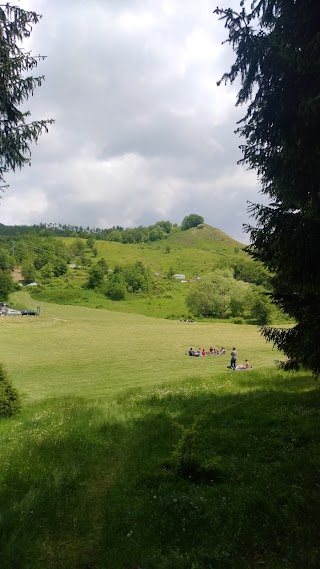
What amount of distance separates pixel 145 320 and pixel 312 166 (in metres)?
90.8

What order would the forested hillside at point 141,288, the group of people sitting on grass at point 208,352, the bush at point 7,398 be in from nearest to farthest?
1. the bush at point 7,398
2. the group of people sitting on grass at point 208,352
3. the forested hillside at point 141,288

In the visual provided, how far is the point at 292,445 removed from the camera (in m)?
9.06

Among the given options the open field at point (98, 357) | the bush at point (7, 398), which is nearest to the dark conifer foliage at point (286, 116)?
the bush at point (7, 398)

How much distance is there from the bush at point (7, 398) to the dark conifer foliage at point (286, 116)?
12.3 m

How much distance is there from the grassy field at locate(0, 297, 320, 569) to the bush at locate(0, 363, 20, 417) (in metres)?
0.60

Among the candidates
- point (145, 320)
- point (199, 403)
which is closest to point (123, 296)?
point (145, 320)

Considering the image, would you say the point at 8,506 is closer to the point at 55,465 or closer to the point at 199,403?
the point at 55,465

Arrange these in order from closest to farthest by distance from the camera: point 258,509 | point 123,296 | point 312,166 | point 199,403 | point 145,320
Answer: point 258,509
point 312,166
point 199,403
point 145,320
point 123,296

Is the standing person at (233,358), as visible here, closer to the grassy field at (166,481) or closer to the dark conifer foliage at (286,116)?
the grassy field at (166,481)

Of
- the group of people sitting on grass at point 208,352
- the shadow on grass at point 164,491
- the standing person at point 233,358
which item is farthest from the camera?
the group of people sitting on grass at point 208,352

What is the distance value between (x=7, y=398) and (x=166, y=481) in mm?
9524

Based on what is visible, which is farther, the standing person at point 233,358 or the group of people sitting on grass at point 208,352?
Result: the group of people sitting on grass at point 208,352

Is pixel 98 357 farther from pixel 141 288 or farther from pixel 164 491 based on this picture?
pixel 141 288

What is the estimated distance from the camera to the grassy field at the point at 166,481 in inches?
219
